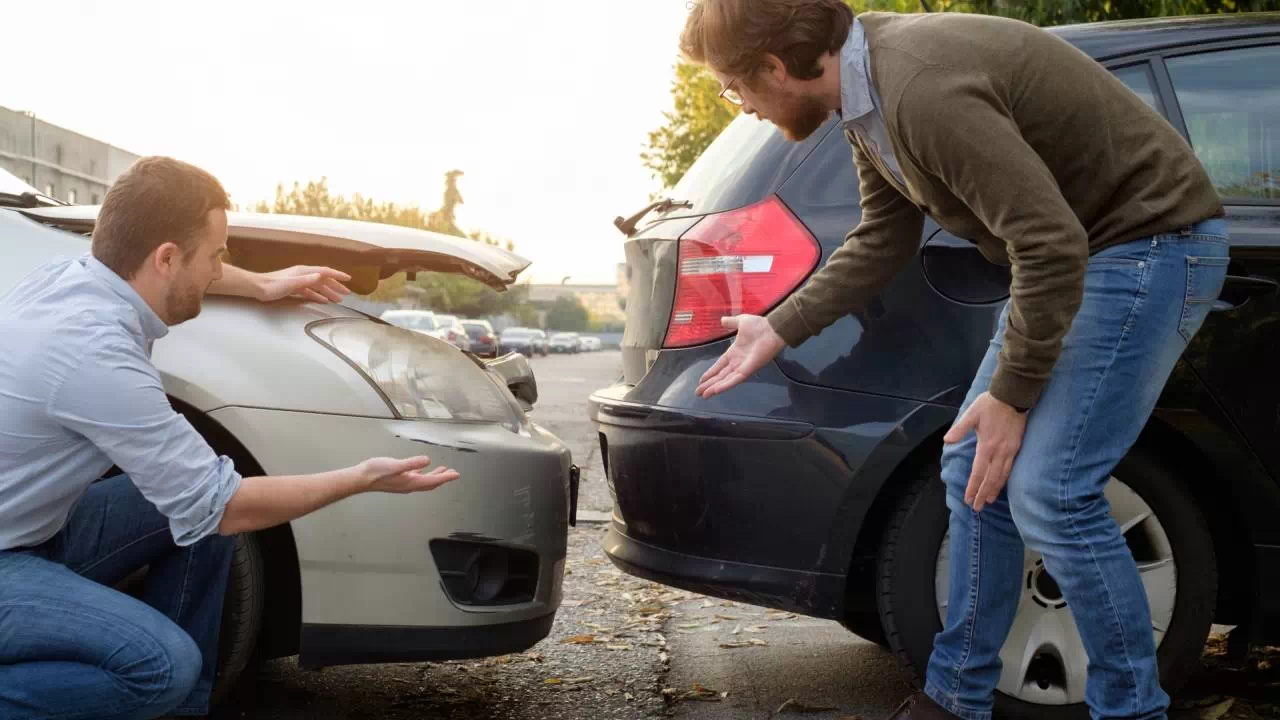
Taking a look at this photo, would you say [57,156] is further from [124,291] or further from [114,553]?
[124,291]

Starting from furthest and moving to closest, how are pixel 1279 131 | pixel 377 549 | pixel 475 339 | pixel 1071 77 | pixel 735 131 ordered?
pixel 475 339 < pixel 735 131 < pixel 1279 131 < pixel 377 549 < pixel 1071 77

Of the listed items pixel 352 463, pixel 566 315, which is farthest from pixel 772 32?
→ pixel 566 315

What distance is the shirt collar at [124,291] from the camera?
7.91ft

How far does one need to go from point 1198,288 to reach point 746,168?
113 cm

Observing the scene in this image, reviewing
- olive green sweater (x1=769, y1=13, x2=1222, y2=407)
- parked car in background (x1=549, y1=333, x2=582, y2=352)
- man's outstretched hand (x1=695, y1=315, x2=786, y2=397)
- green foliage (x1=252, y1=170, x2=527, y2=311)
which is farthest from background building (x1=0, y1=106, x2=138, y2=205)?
parked car in background (x1=549, y1=333, x2=582, y2=352)

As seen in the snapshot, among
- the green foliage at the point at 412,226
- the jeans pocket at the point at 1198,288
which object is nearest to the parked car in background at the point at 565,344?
the green foliage at the point at 412,226

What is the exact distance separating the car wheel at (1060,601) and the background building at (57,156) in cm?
3669

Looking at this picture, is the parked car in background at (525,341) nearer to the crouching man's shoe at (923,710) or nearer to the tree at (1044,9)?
the tree at (1044,9)

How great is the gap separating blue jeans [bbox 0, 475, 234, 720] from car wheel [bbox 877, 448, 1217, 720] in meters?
1.47

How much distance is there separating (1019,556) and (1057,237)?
0.76 metres

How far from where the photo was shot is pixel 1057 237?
2.14m

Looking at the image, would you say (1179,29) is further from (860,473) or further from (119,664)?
(119,664)

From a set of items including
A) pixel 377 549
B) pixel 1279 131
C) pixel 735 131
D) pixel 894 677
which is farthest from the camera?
pixel 894 677

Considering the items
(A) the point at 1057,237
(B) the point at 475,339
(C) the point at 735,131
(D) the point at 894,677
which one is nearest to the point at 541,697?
(D) the point at 894,677
